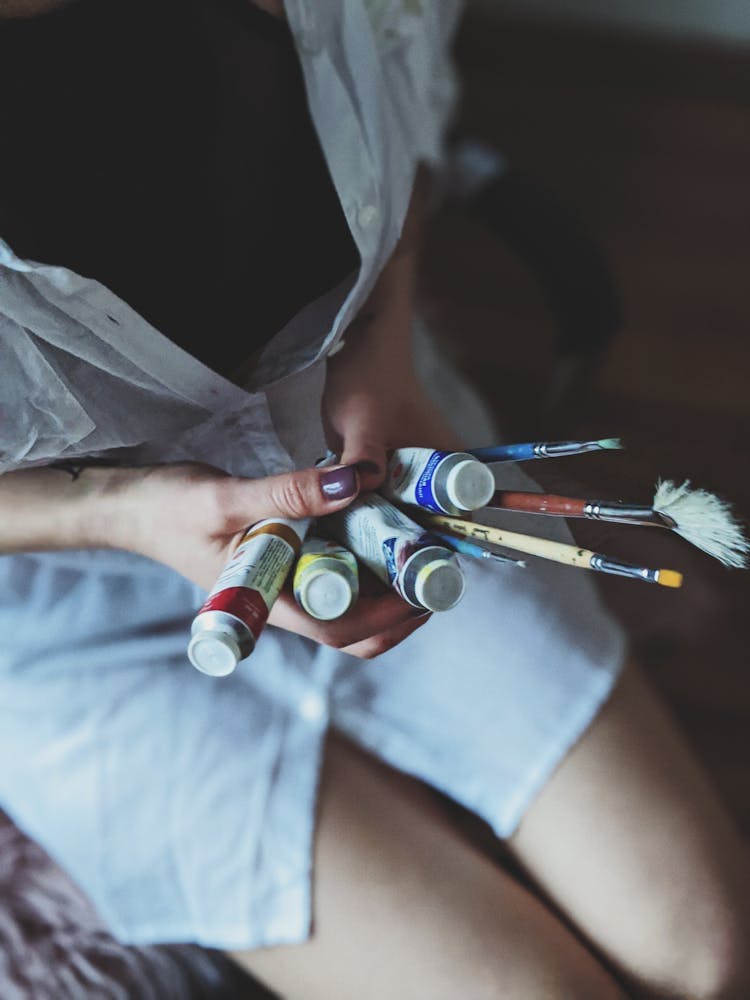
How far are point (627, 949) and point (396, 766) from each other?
0.53 ft


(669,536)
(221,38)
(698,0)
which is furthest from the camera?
(698,0)

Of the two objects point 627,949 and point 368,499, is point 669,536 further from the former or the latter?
point 627,949

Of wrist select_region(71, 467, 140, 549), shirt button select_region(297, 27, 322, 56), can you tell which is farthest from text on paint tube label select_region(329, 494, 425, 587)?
shirt button select_region(297, 27, 322, 56)

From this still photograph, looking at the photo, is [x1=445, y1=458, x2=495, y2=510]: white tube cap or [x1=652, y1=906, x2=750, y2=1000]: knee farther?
[x1=652, y1=906, x2=750, y2=1000]: knee

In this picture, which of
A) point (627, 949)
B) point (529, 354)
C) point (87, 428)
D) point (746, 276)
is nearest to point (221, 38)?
point (87, 428)


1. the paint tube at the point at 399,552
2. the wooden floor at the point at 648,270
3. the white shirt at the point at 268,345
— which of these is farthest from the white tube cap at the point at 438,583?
the wooden floor at the point at 648,270

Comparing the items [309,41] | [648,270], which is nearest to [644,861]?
[309,41]

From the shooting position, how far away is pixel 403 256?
2.07 feet

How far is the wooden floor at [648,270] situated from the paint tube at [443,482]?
38cm

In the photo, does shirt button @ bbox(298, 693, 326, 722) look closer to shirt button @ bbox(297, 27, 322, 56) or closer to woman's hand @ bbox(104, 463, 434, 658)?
woman's hand @ bbox(104, 463, 434, 658)

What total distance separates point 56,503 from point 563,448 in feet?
0.88

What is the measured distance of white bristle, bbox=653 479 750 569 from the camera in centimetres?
34

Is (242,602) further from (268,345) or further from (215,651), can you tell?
(268,345)

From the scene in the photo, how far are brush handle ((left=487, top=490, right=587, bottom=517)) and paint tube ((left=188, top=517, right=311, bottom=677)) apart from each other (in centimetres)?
9
